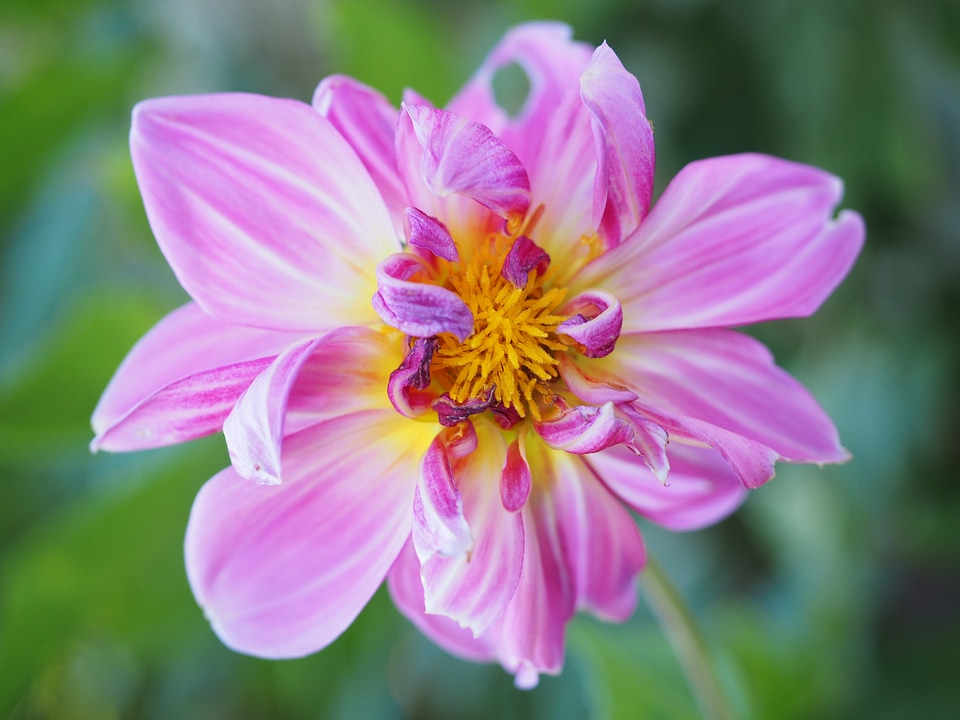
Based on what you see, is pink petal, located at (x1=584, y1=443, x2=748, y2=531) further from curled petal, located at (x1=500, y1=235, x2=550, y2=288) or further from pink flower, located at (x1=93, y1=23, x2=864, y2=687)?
curled petal, located at (x1=500, y1=235, x2=550, y2=288)

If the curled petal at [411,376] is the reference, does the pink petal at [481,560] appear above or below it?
below

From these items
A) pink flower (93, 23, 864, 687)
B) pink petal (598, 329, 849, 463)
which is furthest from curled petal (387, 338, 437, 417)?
pink petal (598, 329, 849, 463)

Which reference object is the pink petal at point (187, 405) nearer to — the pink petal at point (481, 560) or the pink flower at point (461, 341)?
the pink flower at point (461, 341)

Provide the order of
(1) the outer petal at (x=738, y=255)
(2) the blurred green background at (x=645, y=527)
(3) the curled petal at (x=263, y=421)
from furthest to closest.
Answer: (2) the blurred green background at (x=645, y=527), (1) the outer petal at (x=738, y=255), (3) the curled petal at (x=263, y=421)

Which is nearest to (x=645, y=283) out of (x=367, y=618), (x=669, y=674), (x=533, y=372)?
(x=533, y=372)

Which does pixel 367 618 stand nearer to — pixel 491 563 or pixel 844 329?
pixel 491 563

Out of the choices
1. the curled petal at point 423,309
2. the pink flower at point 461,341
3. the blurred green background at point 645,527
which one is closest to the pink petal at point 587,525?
the pink flower at point 461,341

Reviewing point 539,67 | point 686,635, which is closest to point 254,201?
point 539,67
